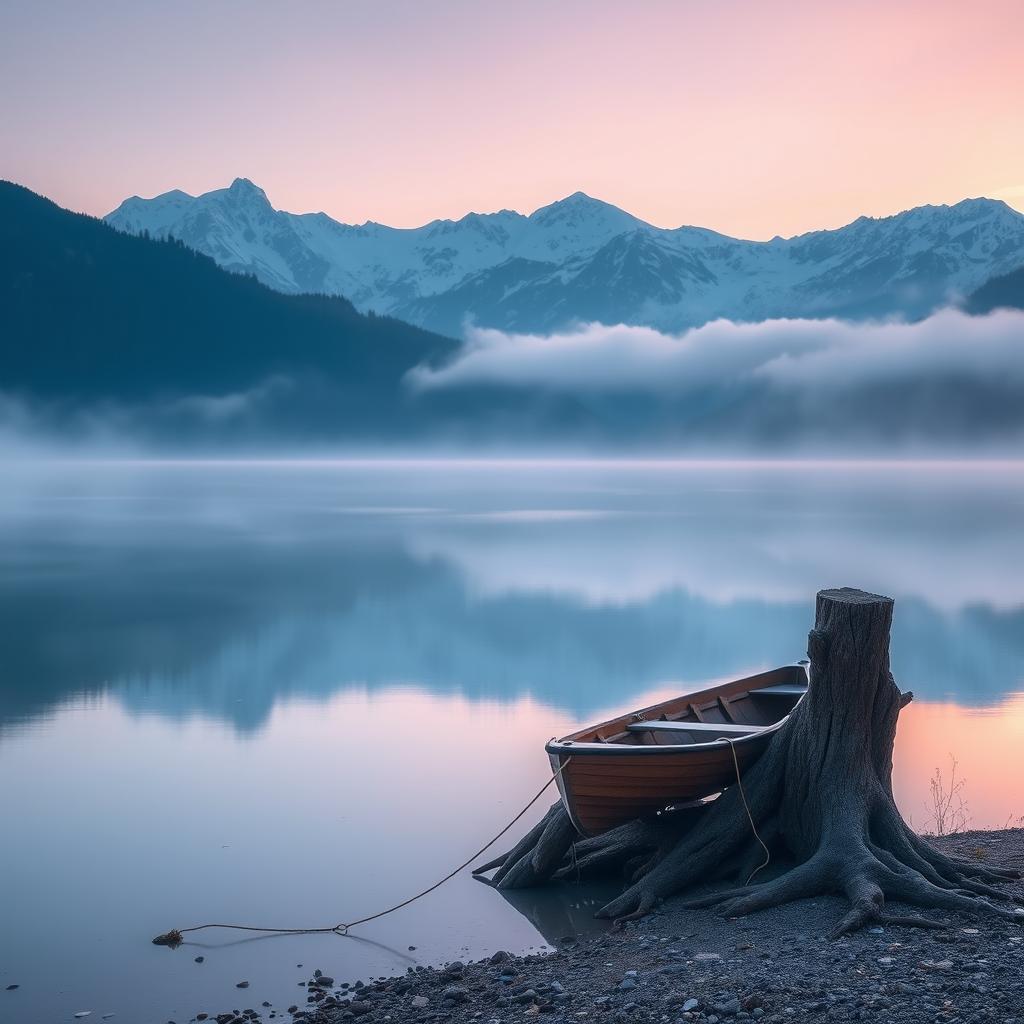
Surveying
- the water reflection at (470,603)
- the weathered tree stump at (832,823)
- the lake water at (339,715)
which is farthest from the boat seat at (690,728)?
the water reflection at (470,603)

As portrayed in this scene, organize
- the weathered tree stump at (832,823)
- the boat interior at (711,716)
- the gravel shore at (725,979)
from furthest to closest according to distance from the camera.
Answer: the boat interior at (711,716)
the weathered tree stump at (832,823)
the gravel shore at (725,979)

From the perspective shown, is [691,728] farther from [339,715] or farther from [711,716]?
[339,715]

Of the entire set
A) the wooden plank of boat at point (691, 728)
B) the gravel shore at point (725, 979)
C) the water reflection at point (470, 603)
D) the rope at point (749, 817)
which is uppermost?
the wooden plank of boat at point (691, 728)

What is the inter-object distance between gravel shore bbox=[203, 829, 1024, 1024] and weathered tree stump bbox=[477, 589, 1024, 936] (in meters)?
0.18

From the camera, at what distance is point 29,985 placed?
820 cm

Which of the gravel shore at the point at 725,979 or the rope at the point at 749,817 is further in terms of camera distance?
the rope at the point at 749,817

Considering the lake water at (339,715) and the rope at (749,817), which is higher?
the rope at (749,817)

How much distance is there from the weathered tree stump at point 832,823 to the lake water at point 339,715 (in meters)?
1.04

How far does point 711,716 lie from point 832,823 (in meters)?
2.50

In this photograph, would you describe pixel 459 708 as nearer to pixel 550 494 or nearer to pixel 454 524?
pixel 454 524

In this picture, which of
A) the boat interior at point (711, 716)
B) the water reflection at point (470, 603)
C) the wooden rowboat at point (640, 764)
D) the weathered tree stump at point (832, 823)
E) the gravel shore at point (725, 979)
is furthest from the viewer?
the water reflection at point (470, 603)

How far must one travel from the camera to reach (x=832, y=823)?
837 cm

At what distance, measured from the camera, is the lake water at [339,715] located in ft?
29.8

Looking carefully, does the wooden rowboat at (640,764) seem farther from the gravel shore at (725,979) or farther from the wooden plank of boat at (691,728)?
the gravel shore at (725,979)
